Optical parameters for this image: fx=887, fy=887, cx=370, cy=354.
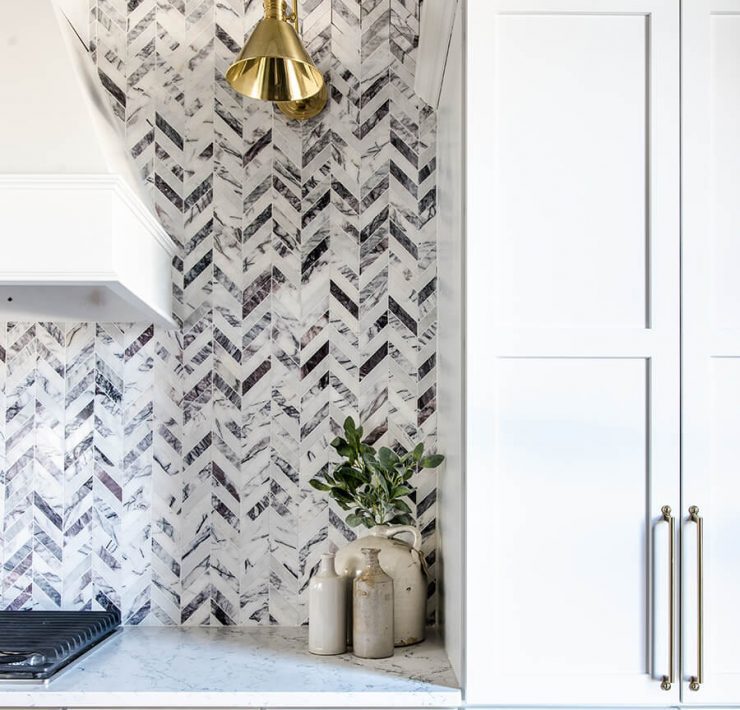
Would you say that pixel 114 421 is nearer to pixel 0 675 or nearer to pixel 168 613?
pixel 168 613

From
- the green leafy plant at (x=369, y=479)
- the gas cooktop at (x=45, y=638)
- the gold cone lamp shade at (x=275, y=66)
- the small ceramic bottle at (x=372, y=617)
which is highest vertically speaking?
the gold cone lamp shade at (x=275, y=66)

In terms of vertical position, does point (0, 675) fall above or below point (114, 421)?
below

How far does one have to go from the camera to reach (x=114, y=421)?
2.36 metres
